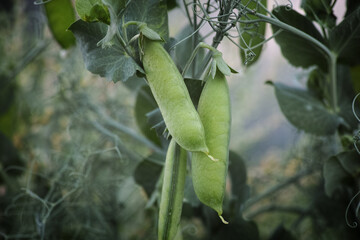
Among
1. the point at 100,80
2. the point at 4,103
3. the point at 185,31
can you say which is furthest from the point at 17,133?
the point at 185,31

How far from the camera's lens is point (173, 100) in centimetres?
33

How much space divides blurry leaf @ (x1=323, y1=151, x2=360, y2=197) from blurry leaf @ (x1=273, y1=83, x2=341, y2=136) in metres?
0.07

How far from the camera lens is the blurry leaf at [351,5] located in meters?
0.47

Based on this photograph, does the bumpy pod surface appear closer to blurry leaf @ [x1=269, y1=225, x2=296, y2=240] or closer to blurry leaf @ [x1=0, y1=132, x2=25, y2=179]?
blurry leaf @ [x1=269, y1=225, x2=296, y2=240]

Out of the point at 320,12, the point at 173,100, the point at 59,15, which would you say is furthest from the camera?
the point at 59,15

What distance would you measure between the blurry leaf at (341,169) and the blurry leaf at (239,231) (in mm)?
131

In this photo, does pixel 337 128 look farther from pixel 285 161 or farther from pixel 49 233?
pixel 49 233

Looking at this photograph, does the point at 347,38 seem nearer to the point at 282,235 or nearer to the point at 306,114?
the point at 306,114

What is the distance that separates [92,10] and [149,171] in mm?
292

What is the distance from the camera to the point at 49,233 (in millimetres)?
676

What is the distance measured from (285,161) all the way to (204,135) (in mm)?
551

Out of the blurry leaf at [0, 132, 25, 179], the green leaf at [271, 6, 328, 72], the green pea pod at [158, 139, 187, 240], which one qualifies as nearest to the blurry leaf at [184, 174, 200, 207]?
the green pea pod at [158, 139, 187, 240]

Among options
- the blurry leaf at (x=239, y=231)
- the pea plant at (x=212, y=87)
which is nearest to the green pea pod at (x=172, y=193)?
the pea plant at (x=212, y=87)

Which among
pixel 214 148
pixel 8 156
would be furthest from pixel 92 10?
pixel 8 156
